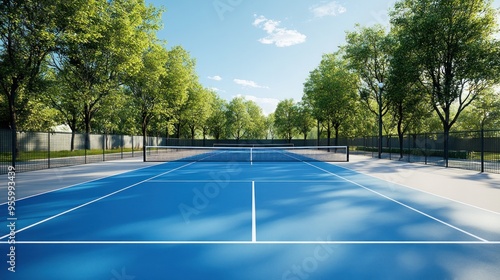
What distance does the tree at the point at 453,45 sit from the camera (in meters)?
22.9

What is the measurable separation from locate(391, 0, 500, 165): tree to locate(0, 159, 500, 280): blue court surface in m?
19.8

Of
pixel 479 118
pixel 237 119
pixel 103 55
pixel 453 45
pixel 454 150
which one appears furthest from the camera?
pixel 237 119

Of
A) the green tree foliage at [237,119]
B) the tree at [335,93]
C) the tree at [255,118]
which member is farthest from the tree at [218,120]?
the tree at [335,93]

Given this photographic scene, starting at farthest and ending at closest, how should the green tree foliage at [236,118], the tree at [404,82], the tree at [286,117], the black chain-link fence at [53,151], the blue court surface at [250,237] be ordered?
the green tree foliage at [236,118] → the tree at [286,117] → the tree at [404,82] → the black chain-link fence at [53,151] → the blue court surface at [250,237]

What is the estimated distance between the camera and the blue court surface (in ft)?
14.2

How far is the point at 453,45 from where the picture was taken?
24.1 metres

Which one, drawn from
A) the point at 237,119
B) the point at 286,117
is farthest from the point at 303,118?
the point at 237,119

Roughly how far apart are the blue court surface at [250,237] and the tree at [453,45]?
1977cm

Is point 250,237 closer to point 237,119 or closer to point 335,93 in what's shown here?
point 335,93

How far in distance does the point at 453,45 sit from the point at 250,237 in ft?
91.5

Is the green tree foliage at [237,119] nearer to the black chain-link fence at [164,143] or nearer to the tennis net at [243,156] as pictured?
the black chain-link fence at [164,143]

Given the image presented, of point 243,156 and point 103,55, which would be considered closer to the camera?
point 103,55

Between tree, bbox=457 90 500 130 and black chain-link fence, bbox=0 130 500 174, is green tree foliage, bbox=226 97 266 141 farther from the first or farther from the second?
tree, bbox=457 90 500 130

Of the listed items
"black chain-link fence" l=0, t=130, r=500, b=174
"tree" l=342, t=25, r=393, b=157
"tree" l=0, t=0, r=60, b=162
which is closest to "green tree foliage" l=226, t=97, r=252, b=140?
"black chain-link fence" l=0, t=130, r=500, b=174
